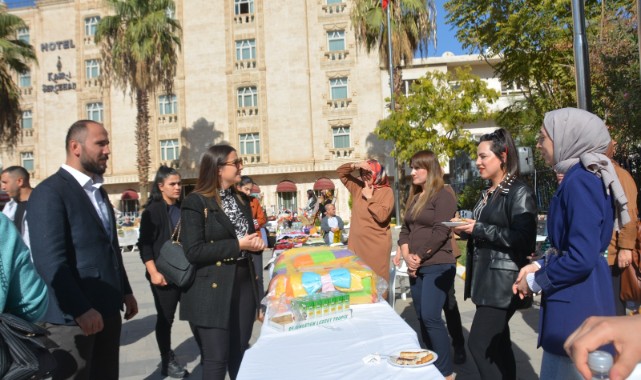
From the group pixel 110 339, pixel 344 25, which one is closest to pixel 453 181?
pixel 344 25

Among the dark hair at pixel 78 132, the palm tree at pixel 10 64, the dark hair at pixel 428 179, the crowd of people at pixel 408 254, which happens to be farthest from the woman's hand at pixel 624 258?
the palm tree at pixel 10 64

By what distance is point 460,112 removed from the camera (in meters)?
22.0

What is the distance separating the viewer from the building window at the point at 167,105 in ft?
110

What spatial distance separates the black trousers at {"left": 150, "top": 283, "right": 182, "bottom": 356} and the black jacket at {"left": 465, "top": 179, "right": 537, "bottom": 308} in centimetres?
288

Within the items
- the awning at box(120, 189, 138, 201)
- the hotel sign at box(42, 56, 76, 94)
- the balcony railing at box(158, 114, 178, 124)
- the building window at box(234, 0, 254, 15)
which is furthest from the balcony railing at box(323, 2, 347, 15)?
the hotel sign at box(42, 56, 76, 94)

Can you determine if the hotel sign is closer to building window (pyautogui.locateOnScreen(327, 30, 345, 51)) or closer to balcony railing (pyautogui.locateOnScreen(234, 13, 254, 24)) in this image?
balcony railing (pyautogui.locateOnScreen(234, 13, 254, 24))

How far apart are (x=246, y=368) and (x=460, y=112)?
21.2 metres

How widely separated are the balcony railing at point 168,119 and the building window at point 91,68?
238 inches

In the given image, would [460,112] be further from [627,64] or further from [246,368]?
[246,368]

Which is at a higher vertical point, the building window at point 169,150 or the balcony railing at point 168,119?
the balcony railing at point 168,119

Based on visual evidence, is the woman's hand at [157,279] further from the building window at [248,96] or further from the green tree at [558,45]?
the building window at [248,96]

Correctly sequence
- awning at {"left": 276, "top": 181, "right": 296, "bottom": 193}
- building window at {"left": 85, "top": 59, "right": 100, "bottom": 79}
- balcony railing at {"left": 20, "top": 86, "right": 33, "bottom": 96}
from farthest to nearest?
balcony railing at {"left": 20, "top": 86, "right": 33, "bottom": 96} → building window at {"left": 85, "top": 59, "right": 100, "bottom": 79} → awning at {"left": 276, "top": 181, "right": 296, "bottom": 193}

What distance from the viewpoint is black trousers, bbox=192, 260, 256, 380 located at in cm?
333

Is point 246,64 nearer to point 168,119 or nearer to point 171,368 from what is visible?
point 168,119
